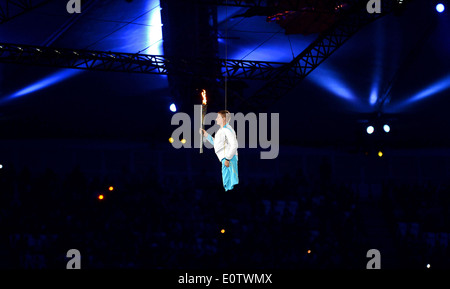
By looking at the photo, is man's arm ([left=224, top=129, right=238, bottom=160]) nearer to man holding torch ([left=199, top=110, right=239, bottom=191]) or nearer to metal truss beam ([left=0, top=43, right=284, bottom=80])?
man holding torch ([left=199, top=110, right=239, bottom=191])

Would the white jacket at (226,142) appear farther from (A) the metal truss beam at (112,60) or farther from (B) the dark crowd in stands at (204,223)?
(B) the dark crowd in stands at (204,223)

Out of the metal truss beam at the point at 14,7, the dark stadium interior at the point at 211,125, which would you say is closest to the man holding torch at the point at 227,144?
the dark stadium interior at the point at 211,125

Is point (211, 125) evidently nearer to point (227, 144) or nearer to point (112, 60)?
point (112, 60)

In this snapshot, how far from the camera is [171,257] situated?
15805mm

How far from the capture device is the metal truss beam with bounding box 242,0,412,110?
12.0m

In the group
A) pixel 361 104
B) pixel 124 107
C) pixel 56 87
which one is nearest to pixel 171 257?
pixel 124 107

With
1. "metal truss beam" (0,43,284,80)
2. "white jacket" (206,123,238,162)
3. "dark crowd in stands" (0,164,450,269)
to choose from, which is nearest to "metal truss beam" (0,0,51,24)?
"metal truss beam" (0,43,284,80)

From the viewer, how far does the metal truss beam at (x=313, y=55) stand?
474 inches

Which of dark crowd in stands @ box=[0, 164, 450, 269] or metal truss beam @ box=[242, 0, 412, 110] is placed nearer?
metal truss beam @ box=[242, 0, 412, 110]

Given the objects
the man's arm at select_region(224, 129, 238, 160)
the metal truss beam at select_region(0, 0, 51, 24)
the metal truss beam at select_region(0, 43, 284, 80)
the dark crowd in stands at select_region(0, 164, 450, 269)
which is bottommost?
the dark crowd in stands at select_region(0, 164, 450, 269)

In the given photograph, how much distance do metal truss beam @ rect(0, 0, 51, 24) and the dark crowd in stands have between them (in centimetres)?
618

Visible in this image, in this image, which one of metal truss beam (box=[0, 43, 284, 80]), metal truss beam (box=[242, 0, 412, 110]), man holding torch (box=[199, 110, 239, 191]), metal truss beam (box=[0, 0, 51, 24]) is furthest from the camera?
metal truss beam (box=[0, 43, 284, 80])

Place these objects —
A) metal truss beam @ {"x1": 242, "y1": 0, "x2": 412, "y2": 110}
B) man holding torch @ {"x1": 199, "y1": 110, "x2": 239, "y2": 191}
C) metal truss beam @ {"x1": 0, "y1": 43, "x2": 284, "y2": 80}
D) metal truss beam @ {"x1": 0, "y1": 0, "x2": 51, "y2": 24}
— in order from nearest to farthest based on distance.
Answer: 1. man holding torch @ {"x1": 199, "y1": 110, "x2": 239, "y2": 191}
2. metal truss beam @ {"x1": 0, "y1": 0, "x2": 51, "y2": 24}
3. metal truss beam @ {"x1": 242, "y1": 0, "x2": 412, "y2": 110}
4. metal truss beam @ {"x1": 0, "y1": 43, "x2": 284, "y2": 80}

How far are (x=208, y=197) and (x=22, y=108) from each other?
5148 millimetres
